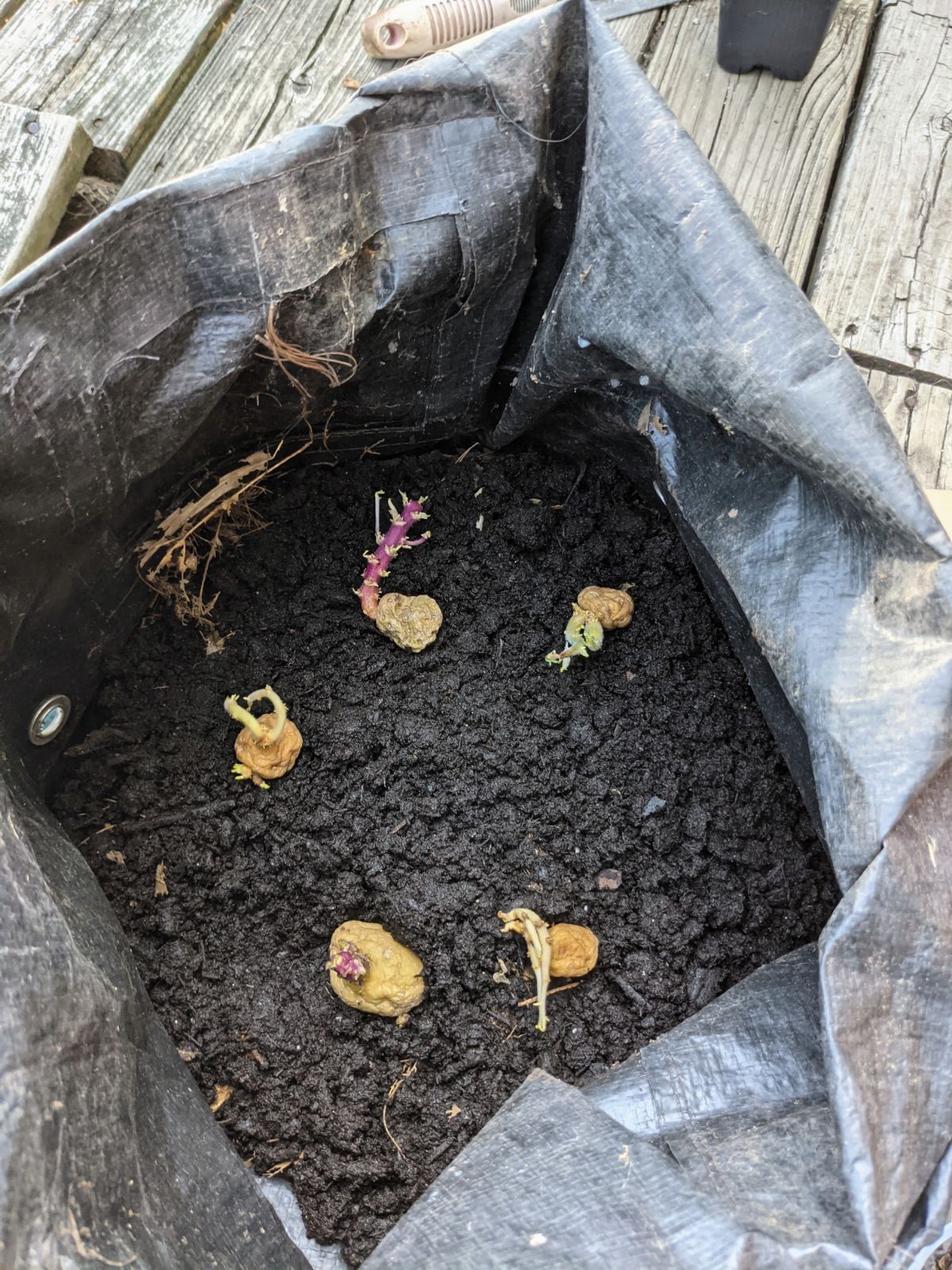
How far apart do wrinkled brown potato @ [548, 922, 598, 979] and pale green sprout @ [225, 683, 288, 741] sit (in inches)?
14.1

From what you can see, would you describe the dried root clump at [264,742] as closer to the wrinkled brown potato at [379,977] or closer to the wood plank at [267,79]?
the wrinkled brown potato at [379,977]

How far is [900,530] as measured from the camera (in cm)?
66

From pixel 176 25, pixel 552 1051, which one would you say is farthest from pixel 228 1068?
pixel 176 25

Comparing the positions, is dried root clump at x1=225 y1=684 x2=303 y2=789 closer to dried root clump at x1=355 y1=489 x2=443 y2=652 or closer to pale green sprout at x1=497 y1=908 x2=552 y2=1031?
dried root clump at x1=355 y1=489 x2=443 y2=652

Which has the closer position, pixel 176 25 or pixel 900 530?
pixel 900 530

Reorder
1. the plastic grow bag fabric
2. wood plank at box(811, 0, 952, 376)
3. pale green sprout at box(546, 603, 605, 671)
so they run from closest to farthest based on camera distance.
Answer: the plastic grow bag fabric < pale green sprout at box(546, 603, 605, 671) < wood plank at box(811, 0, 952, 376)

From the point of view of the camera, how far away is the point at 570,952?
94cm

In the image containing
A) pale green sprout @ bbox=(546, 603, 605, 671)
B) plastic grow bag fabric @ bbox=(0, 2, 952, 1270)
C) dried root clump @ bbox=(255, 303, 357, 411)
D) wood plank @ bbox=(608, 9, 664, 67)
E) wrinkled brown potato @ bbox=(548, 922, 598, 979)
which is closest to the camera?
plastic grow bag fabric @ bbox=(0, 2, 952, 1270)

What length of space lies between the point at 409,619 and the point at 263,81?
0.79 meters

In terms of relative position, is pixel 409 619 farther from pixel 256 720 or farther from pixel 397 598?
pixel 256 720

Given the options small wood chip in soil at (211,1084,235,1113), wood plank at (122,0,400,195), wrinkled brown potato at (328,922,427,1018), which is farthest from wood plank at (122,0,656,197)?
small wood chip in soil at (211,1084,235,1113)

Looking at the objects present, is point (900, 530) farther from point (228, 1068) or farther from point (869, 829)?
point (228, 1068)

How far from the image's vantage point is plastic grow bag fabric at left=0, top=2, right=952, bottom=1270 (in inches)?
24.0

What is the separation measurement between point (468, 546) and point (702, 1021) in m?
0.60
